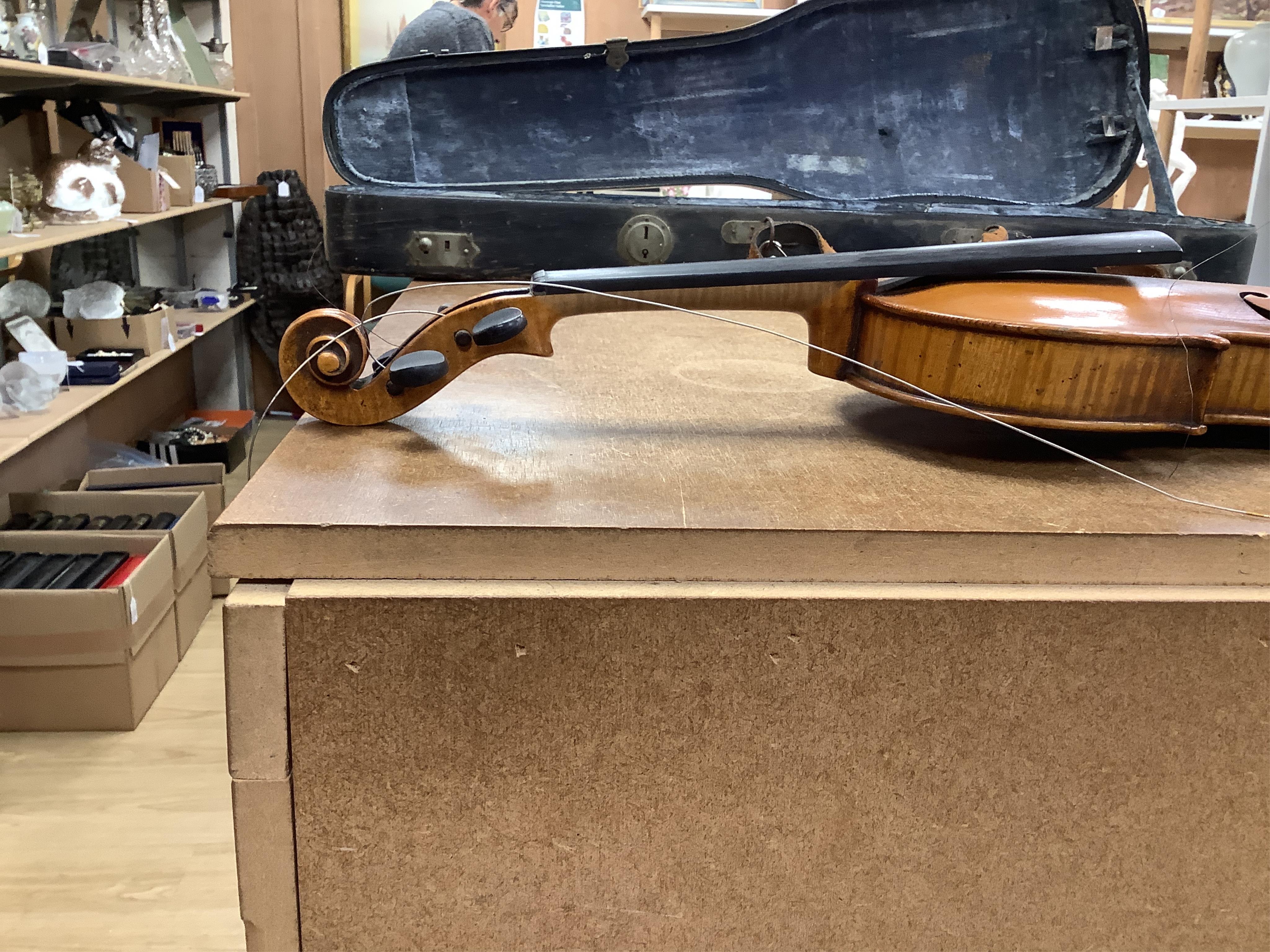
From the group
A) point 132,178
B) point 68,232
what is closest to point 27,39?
point 68,232

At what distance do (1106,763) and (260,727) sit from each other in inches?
18.9

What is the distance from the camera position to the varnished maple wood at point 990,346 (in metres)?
0.58

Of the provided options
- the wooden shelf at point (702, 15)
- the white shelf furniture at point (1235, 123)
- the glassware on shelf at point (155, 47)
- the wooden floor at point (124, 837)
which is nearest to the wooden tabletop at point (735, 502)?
the wooden floor at point (124, 837)

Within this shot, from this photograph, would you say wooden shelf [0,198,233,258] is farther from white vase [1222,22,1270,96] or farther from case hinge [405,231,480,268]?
white vase [1222,22,1270,96]

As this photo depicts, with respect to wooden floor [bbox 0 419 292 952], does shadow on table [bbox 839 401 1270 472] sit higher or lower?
higher

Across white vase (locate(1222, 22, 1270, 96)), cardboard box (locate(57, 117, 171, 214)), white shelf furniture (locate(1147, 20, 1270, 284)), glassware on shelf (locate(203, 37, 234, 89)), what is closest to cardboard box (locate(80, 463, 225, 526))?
cardboard box (locate(57, 117, 171, 214))

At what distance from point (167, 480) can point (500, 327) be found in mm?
1711

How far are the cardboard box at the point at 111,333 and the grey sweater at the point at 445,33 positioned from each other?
0.86 m

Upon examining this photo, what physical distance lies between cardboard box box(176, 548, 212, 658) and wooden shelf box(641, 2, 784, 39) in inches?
78.0

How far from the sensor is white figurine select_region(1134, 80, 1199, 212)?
2.42 metres

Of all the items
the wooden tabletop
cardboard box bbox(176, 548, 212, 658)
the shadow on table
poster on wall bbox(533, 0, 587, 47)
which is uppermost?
poster on wall bbox(533, 0, 587, 47)

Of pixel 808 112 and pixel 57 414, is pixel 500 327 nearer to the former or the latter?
pixel 808 112

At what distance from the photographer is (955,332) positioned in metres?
0.60

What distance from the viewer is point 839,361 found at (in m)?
0.68
